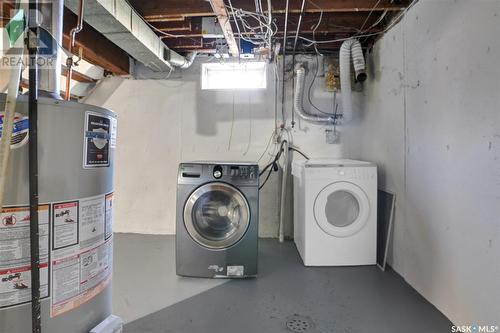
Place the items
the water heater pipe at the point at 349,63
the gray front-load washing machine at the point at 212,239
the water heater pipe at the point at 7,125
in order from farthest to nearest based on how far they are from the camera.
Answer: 1. the water heater pipe at the point at 349,63
2. the gray front-load washing machine at the point at 212,239
3. the water heater pipe at the point at 7,125

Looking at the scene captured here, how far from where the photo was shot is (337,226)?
2199 millimetres

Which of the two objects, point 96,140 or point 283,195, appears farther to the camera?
point 283,195

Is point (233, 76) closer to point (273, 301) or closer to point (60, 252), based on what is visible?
point (273, 301)

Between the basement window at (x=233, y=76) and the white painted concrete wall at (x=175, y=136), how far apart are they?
0.08 metres

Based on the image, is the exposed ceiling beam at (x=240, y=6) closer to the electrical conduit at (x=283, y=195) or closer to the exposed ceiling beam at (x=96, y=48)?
the exposed ceiling beam at (x=96, y=48)

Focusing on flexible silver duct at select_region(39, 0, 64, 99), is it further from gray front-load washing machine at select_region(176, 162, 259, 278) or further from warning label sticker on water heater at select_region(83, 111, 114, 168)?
gray front-load washing machine at select_region(176, 162, 259, 278)

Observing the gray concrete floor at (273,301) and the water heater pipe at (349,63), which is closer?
the gray concrete floor at (273,301)

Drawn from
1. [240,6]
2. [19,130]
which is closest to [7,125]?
[19,130]

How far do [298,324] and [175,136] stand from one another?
2.28 metres

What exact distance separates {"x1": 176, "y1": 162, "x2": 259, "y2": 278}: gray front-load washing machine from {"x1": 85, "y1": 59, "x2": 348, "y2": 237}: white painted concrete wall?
106 centimetres

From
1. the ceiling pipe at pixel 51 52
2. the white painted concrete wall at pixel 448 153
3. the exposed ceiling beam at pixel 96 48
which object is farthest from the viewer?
the exposed ceiling beam at pixel 96 48

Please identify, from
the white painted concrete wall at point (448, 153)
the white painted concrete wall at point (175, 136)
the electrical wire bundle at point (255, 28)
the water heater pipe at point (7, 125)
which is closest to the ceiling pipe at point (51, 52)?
the water heater pipe at point (7, 125)

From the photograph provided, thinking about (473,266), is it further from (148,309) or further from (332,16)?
(332,16)

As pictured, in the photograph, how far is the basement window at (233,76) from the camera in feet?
9.86
